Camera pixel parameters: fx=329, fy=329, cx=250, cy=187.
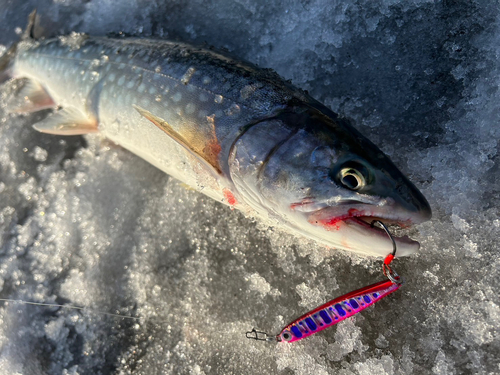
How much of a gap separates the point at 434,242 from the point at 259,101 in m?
1.30

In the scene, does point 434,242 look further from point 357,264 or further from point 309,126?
point 309,126

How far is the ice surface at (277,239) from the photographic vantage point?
6.22 ft

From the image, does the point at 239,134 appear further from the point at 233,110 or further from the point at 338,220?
the point at 338,220

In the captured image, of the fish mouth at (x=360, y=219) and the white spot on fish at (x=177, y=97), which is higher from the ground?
the fish mouth at (x=360, y=219)

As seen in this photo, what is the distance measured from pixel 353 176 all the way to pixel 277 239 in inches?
33.5

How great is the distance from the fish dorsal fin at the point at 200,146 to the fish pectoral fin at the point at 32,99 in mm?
1410

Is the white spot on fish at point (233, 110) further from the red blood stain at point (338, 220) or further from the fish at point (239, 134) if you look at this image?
the red blood stain at point (338, 220)

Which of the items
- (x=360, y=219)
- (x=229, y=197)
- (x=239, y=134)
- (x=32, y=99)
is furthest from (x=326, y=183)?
(x=32, y=99)

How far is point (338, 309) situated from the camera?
185 cm

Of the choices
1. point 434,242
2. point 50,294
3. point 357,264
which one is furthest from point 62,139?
point 434,242

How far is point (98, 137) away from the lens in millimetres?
2686

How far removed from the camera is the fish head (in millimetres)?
1463

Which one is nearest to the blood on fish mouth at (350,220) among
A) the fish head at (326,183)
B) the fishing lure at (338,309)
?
the fish head at (326,183)

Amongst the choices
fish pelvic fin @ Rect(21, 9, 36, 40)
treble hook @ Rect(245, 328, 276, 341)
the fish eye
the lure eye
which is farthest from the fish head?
fish pelvic fin @ Rect(21, 9, 36, 40)
